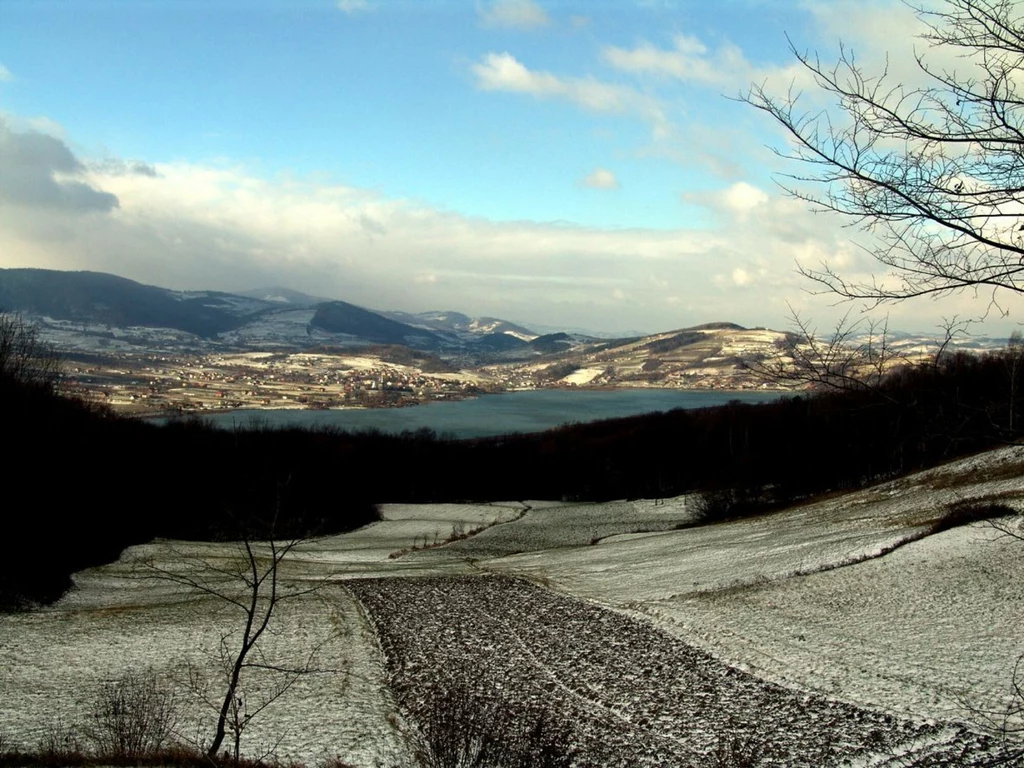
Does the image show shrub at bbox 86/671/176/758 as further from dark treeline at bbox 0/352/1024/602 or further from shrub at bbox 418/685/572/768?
shrub at bbox 418/685/572/768

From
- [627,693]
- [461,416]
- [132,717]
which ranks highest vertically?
[132,717]

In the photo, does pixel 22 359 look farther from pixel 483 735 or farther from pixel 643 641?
pixel 483 735

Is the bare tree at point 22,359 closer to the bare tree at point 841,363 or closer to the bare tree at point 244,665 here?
the bare tree at point 244,665

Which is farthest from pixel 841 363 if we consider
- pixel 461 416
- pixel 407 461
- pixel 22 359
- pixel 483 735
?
pixel 461 416

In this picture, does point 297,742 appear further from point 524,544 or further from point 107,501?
point 107,501

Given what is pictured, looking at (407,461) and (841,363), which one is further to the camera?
(407,461)

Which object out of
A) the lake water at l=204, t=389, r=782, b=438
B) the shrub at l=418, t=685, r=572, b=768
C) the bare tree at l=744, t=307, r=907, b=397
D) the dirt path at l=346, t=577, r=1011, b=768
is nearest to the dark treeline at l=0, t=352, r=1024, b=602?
the bare tree at l=744, t=307, r=907, b=397

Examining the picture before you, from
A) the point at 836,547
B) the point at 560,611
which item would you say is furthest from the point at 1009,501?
the point at 560,611
